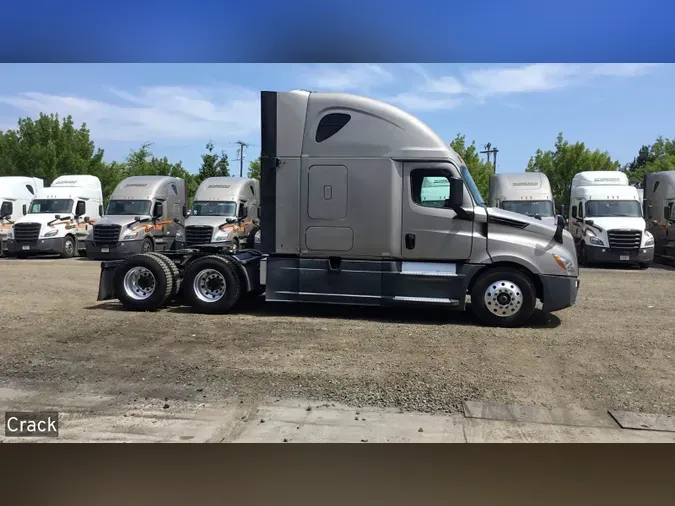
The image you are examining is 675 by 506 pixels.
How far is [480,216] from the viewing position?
8078 mm

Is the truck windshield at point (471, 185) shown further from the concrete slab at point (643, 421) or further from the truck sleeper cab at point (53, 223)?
the truck sleeper cab at point (53, 223)

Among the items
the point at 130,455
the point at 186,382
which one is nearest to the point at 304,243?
the point at 186,382

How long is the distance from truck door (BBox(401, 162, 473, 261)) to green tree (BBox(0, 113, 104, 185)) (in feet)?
14.3

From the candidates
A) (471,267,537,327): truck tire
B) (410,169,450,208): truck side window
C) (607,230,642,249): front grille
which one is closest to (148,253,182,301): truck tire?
(410,169,450,208): truck side window

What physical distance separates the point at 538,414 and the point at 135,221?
638 inches

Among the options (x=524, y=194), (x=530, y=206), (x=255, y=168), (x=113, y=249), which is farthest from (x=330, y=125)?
(x=113, y=249)

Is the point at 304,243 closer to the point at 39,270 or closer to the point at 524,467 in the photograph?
the point at 524,467

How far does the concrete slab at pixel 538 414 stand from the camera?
4.56 meters

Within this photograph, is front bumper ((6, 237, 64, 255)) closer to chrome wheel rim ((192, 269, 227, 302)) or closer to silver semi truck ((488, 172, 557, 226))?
chrome wheel rim ((192, 269, 227, 302))

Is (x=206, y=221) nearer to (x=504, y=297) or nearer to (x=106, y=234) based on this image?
(x=106, y=234)

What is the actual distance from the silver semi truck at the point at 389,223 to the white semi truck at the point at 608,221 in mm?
10130

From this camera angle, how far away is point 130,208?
1872cm

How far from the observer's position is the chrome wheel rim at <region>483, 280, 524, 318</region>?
8.02 metres

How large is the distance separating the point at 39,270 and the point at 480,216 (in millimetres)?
12748
